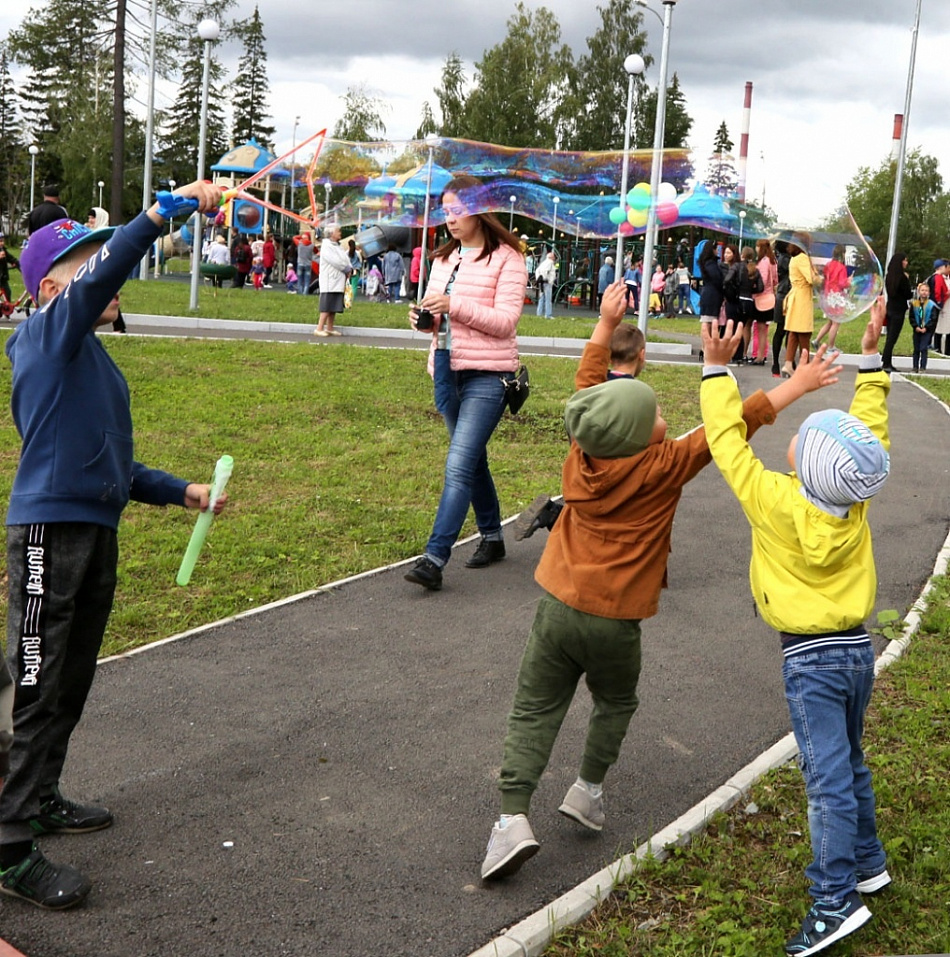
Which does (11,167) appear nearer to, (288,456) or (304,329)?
(304,329)

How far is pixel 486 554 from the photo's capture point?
24.1 feet

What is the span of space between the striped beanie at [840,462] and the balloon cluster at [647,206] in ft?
25.8

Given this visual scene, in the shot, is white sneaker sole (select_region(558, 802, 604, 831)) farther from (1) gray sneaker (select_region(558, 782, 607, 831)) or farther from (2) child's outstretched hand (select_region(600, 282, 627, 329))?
(2) child's outstretched hand (select_region(600, 282, 627, 329))

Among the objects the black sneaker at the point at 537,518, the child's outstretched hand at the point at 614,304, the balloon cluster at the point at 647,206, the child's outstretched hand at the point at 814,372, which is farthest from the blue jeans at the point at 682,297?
the child's outstretched hand at the point at 814,372

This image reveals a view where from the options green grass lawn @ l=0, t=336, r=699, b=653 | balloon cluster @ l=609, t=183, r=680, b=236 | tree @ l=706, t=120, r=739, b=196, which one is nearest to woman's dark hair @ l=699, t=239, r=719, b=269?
green grass lawn @ l=0, t=336, r=699, b=653

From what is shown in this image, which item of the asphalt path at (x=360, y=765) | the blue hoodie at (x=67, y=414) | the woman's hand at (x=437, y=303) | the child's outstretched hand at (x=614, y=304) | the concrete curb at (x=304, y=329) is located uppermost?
the child's outstretched hand at (x=614, y=304)

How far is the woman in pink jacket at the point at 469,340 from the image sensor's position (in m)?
6.63

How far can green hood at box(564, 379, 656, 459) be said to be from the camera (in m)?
3.70

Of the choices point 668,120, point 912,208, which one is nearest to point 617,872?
point 668,120

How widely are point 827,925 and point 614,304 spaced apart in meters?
2.19

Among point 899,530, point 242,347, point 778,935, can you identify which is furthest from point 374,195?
point 778,935

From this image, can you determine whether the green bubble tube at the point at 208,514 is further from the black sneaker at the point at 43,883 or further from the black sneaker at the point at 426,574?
the black sneaker at the point at 426,574

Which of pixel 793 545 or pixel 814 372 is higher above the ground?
pixel 814 372

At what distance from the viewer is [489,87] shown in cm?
6600
